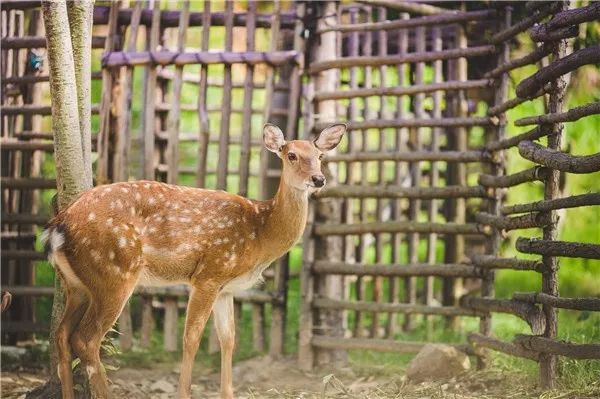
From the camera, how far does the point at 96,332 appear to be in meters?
5.13

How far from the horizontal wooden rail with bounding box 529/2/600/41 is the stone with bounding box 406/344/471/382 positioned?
248 cm

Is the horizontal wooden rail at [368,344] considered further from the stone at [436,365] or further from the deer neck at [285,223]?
the deer neck at [285,223]

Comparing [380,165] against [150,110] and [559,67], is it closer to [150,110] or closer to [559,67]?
[150,110]

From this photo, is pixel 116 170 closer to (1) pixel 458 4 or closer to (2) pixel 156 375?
(2) pixel 156 375

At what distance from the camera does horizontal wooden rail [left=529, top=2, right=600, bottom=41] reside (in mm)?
5492

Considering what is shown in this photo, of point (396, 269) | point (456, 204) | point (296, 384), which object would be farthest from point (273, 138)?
point (456, 204)

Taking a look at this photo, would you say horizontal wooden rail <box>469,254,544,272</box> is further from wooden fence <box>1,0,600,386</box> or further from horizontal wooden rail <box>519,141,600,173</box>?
horizontal wooden rail <box>519,141,600,173</box>

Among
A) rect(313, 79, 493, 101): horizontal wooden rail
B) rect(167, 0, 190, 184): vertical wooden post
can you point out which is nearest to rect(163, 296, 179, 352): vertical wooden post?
rect(167, 0, 190, 184): vertical wooden post

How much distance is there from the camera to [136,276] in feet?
17.5

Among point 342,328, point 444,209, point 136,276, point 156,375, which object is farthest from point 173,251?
point 444,209

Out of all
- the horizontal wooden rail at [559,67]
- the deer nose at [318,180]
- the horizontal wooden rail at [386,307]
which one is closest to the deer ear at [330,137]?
the deer nose at [318,180]

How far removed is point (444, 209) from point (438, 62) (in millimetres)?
1951

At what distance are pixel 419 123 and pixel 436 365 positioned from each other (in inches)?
85.6

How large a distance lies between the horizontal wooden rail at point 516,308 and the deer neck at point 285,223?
170 centimetres
